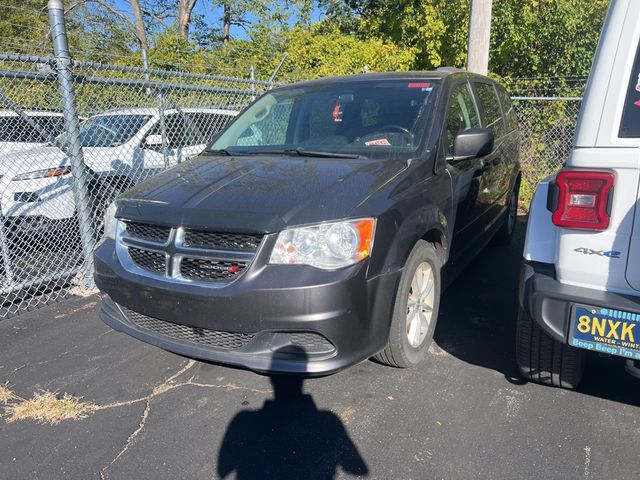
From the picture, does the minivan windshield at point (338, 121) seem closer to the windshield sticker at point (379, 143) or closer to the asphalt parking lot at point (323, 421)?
the windshield sticker at point (379, 143)

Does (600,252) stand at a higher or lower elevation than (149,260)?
higher

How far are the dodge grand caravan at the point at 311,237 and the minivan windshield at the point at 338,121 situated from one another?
0.01m

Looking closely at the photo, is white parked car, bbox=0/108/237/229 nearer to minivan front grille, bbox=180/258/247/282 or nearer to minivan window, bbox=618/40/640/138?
minivan front grille, bbox=180/258/247/282

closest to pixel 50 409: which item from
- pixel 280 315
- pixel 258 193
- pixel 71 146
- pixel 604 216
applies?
pixel 280 315

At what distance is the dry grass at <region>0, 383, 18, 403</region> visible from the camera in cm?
305

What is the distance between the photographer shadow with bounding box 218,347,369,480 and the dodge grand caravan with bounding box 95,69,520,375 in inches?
12.7

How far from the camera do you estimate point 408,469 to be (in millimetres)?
2373

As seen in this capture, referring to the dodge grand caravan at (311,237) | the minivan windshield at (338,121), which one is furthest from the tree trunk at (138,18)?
the dodge grand caravan at (311,237)

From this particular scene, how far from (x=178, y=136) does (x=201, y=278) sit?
173 inches

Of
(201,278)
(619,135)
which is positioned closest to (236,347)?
(201,278)

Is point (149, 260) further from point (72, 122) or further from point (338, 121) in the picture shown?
point (72, 122)

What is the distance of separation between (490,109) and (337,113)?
1774mm

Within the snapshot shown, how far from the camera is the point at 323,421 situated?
275 centimetres

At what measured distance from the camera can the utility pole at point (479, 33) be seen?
698 centimetres
